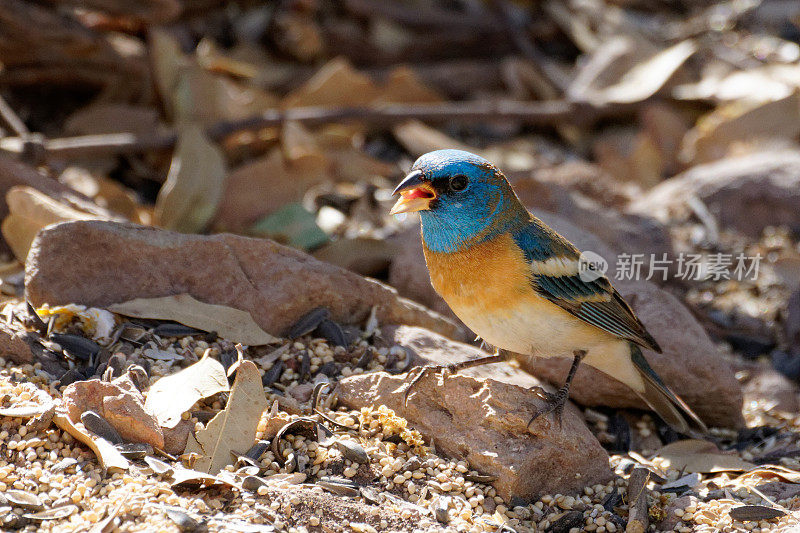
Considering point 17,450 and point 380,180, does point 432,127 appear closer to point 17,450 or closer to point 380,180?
point 380,180

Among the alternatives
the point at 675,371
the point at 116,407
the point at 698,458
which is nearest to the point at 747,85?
the point at 675,371

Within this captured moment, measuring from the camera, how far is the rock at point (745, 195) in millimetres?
5391

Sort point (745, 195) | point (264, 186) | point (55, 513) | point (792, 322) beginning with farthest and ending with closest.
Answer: point (745, 195) → point (264, 186) → point (792, 322) → point (55, 513)

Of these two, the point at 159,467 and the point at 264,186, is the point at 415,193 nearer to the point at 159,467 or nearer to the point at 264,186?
the point at 159,467

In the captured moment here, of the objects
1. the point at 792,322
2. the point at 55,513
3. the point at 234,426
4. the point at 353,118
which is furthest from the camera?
the point at 353,118

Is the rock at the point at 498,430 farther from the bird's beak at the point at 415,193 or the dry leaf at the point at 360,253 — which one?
the dry leaf at the point at 360,253

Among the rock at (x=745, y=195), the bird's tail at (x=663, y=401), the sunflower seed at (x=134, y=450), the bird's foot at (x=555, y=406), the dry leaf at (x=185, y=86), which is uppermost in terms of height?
the rock at (x=745, y=195)

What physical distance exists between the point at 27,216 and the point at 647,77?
491cm

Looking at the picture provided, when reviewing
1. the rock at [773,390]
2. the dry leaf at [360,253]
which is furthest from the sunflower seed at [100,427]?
the rock at [773,390]

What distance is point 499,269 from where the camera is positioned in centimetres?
318

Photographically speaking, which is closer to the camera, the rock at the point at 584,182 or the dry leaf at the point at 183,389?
the dry leaf at the point at 183,389

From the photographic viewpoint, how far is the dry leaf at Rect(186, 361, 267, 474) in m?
2.82

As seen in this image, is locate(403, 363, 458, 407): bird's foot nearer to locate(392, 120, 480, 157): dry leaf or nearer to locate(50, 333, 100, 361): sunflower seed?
locate(50, 333, 100, 361): sunflower seed

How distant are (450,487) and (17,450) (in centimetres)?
141
